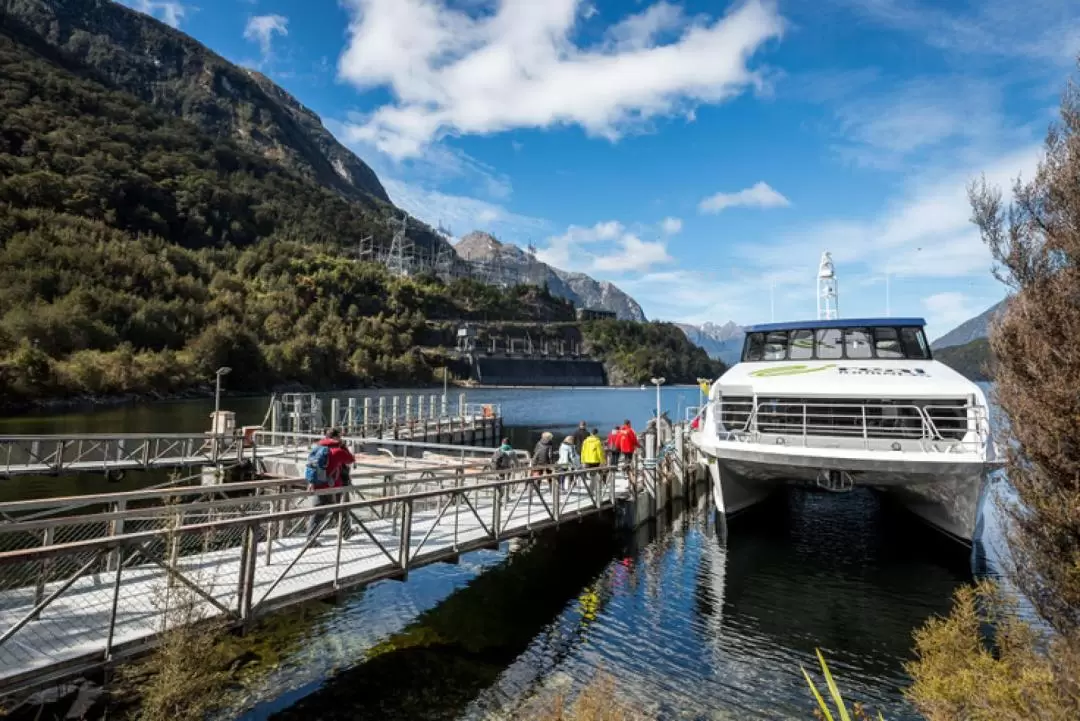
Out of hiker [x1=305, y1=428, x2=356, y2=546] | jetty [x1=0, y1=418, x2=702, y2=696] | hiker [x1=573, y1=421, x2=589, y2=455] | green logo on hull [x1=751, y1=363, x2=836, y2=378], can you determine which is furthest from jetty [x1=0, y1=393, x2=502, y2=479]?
green logo on hull [x1=751, y1=363, x2=836, y2=378]

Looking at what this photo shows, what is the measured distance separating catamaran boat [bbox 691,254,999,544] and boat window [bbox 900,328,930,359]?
0.03m

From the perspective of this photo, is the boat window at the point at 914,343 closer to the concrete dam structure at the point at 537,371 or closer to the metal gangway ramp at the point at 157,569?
the metal gangway ramp at the point at 157,569

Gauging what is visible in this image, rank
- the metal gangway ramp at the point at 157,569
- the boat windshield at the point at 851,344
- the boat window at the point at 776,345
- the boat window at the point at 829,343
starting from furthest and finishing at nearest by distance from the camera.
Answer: the boat window at the point at 776,345
the boat window at the point at 829,343
the boat windshield at the point at 851,344
the metal gangway ramp at the point at 157,569

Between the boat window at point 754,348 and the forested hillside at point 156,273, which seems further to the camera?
the forested hillside at point 156,273

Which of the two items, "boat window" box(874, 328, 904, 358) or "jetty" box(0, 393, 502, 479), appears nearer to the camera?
"boat window" box(874, 328, 904, 358)

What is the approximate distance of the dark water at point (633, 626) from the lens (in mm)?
8328

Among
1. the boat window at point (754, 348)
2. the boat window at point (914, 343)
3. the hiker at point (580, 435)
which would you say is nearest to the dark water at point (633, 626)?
the hiker at point (580, 435)

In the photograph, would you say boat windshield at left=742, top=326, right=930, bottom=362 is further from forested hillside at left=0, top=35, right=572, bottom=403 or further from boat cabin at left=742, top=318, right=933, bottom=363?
forested hillside at left=0, top=35, right=572, bottom=403

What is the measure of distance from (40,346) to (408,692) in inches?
2502

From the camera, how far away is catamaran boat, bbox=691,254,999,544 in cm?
1286

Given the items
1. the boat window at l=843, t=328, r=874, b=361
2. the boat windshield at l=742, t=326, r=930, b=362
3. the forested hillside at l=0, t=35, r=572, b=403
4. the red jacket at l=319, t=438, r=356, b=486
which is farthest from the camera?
the forested hillside at l=0, t=35, r=572, b=403

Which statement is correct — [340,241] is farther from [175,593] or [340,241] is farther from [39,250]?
[175,593]

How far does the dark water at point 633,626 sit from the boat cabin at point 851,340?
16.2 ft

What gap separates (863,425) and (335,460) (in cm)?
1109
